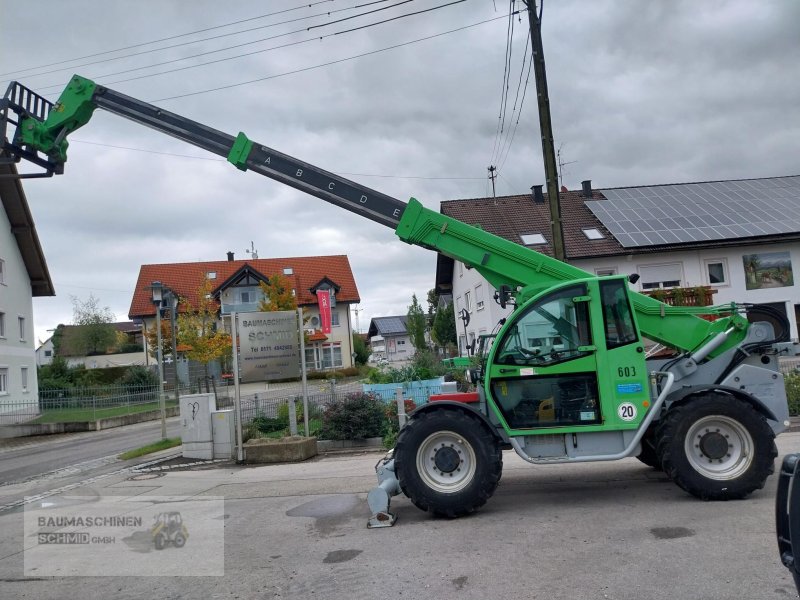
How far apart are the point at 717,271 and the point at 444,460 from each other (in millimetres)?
25285

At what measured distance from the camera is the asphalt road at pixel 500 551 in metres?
5.04

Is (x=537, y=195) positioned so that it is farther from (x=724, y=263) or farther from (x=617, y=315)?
(x=617, y=315)

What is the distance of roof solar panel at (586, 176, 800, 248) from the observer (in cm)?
2822

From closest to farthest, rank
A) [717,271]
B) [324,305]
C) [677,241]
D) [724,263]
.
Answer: [677,241] → [724,263] → [717,271] → [324,305]

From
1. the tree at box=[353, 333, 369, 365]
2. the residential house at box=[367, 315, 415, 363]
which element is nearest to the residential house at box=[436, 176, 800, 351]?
the tree at box=[353, 333, 369, 365]

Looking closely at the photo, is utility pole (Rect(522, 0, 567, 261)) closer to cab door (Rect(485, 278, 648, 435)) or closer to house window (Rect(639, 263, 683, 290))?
cab door (Rect(485, 278, 648, 435))

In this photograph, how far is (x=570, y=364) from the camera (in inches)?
289

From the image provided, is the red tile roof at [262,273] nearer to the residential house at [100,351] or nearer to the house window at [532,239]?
the residential house at [100,351]

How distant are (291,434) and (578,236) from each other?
746 inches

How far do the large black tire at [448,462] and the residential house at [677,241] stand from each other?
754 inches

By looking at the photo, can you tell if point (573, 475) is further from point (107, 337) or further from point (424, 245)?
point (107, 337)

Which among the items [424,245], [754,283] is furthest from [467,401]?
[754,283]

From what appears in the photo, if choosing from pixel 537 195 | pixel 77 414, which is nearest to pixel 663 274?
pixel 537 195

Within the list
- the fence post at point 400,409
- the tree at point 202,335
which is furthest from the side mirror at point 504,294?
the tree at point 202,335
